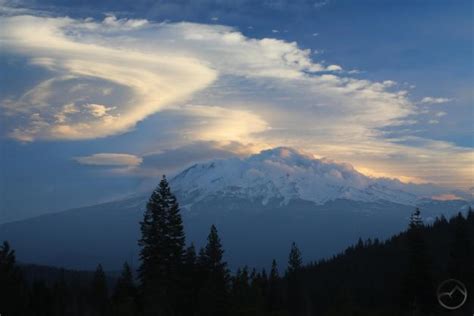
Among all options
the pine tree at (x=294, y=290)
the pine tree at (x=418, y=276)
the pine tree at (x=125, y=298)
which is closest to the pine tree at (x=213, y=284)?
the pine tree at (x=125, y=298)

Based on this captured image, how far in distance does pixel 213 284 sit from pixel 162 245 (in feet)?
14.2

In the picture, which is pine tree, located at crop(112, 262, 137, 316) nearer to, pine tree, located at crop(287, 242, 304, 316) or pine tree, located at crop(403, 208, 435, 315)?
pine tree, located at crop(403, 208, 435, 315)

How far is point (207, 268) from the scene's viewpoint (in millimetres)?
52438

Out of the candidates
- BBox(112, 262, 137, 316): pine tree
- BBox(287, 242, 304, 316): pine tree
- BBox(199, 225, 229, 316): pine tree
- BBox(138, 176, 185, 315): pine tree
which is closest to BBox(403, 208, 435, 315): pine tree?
BBox(199, 225, 229, 316): pine tree

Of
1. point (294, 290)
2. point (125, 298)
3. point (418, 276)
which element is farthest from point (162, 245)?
point (294, 290)

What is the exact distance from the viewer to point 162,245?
43781 mm

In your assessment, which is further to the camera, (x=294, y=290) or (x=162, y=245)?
(x=294, y=290)

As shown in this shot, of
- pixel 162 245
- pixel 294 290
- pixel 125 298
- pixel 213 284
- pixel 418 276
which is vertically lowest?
pixel 294 290

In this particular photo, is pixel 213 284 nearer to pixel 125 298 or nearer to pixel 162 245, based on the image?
pixel 162 245

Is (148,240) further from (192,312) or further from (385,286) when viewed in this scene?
(385,286)

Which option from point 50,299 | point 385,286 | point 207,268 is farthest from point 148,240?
point 385,286

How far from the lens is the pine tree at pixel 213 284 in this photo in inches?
1686

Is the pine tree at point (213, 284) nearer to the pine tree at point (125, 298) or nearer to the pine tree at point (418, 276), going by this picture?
the pine tree at point (125, 298)

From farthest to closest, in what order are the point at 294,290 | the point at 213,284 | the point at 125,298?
the point at 294,290
the point at 213,284
the point at 125,298
